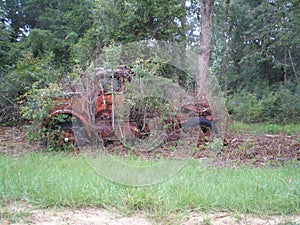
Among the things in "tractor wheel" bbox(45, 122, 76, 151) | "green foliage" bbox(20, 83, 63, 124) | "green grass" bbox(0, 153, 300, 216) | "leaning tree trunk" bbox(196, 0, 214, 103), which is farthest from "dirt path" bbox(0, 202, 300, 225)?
"leaning tree trunk" bbox(196, 0, 214, 103)

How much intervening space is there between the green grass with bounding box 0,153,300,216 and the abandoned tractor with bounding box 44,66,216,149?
212 cm

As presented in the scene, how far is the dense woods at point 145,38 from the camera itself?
9.49 meters

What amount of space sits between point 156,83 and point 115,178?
316 centimetres

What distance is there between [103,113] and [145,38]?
4604 mm

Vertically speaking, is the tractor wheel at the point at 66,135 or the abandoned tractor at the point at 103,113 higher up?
the abandoned tractor at the point at 103,113

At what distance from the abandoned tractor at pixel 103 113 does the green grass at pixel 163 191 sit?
2124 mm

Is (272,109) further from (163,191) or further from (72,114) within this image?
(163,191)

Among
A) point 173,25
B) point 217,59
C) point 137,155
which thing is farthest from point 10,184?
point 217,59

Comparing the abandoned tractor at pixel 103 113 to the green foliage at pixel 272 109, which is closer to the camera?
the abandoned tractor at pixel 103 113

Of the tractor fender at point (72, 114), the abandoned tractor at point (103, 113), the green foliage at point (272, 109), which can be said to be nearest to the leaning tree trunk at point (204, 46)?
the abandoned tractor at point (103, 113)

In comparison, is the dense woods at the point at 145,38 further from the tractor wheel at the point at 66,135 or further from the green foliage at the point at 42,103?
the tractor wheel at the point at 66,135

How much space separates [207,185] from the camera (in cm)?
378

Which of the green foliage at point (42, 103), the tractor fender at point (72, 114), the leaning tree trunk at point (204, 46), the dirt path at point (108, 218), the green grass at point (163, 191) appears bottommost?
the dirt path at point (108, 218)

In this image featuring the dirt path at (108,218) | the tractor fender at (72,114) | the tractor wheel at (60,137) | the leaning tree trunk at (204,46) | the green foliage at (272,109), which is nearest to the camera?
the dirt path at (108,218)
